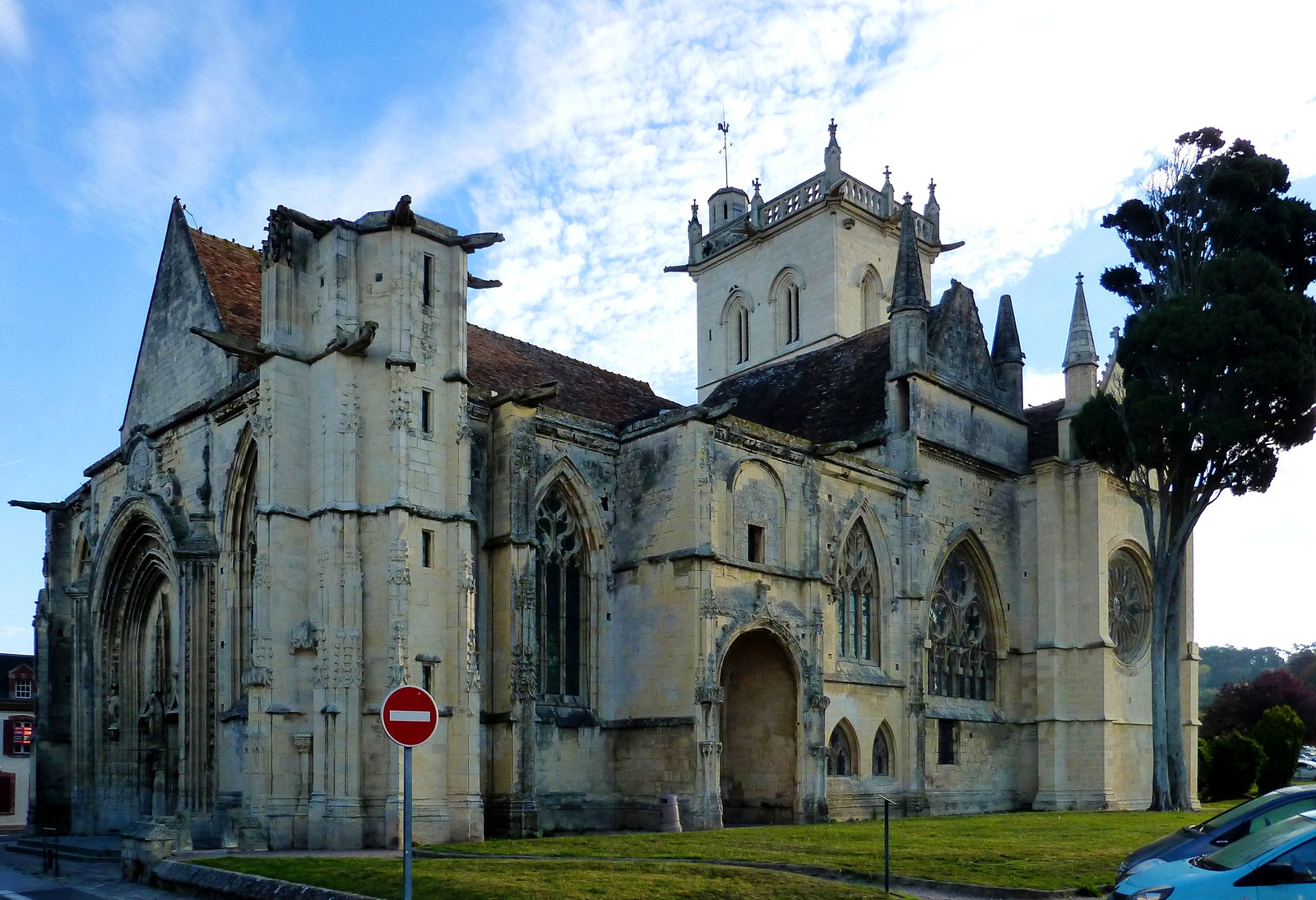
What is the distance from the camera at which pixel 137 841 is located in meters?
16.0

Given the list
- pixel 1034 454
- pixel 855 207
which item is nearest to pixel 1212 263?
pixel 1034 454

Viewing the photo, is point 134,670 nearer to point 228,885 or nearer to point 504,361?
point 504,361

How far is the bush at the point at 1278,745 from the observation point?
37906 mm

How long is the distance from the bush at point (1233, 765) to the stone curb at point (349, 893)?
27.2m

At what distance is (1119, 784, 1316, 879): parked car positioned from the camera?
39.4 feet

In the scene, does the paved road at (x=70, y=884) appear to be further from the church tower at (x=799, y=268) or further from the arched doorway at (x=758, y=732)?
the church tower at (x=799, y=268)

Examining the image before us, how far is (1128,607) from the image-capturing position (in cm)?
3416

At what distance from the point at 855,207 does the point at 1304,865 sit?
3311 cm

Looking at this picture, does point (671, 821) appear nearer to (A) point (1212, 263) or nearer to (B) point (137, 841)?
(B) point (137, 841)

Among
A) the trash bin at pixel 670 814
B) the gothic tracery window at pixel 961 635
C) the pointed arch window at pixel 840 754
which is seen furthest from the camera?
the gothic tracery window at pixel 961 635

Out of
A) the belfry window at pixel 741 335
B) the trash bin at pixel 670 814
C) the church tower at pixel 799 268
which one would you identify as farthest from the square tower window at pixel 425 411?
the belfry window at pixel 741 335

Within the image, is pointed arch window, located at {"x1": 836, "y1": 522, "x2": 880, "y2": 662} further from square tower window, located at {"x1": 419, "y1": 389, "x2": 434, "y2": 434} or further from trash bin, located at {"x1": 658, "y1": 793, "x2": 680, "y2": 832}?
square tower window, located at {"x1": 419, "y1": 389, "x2": 434, "y2": 434}

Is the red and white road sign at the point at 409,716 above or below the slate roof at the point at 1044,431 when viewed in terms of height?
below

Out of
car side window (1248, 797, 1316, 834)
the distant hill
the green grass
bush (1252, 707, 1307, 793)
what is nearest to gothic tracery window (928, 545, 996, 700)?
bush (1252, 707, 1307, 793)
